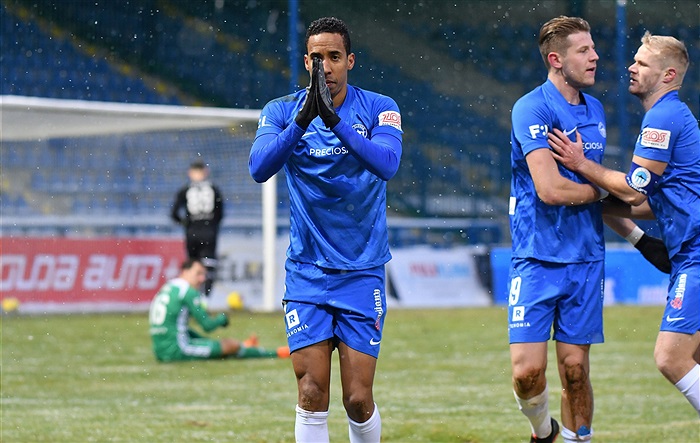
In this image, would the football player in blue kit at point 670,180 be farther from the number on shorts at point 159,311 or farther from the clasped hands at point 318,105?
the number on shorts at point 159,311

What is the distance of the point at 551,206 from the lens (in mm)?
5664

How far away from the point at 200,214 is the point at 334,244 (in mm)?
10474

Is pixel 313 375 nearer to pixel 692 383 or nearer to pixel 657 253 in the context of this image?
pixel 692 383

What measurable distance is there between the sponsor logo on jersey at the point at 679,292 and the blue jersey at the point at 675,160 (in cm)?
15

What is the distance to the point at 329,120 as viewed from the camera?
4.74 meters

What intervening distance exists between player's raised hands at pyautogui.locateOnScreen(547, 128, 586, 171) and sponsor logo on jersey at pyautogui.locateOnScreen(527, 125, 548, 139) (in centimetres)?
4

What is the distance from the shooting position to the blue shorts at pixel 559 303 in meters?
5.63

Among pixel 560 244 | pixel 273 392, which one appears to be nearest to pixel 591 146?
pixel 560 244

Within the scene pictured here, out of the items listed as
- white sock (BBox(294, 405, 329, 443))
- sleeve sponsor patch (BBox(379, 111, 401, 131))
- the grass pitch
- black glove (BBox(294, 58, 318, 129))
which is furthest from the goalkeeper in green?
black glove (BBox(294, 58, 318, 129))

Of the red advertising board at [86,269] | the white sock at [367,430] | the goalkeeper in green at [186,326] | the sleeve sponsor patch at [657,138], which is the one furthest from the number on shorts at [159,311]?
the sleeve sponsor patch at [657,138]

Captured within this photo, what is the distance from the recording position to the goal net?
1600cm

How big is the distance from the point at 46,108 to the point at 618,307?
866 cm

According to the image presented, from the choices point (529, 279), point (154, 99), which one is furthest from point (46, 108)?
point (529, 279)

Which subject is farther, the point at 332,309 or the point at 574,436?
the point at 574,436
